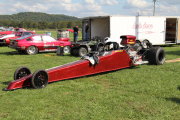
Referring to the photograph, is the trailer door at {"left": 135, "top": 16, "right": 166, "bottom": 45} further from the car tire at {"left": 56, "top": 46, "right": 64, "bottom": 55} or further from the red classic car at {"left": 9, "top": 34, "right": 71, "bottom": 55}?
the car tire at {"left": 56, "top": 46, "right": 64, "bottom": 55}

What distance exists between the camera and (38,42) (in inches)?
589

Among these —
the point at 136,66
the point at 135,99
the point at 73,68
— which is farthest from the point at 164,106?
the point at 136,66

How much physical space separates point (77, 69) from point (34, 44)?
8.45m

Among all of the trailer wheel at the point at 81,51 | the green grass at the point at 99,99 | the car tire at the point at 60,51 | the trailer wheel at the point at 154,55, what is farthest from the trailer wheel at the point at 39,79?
the car tire at the point at 60,51

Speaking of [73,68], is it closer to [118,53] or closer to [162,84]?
[118,53]

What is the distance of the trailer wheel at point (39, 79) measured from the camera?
234 inches

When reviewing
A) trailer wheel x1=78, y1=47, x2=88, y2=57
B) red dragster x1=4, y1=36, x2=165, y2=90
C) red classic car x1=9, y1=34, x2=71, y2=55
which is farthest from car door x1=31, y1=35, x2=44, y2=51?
red dragster x1=4, y1=36, x2=165, y2=90

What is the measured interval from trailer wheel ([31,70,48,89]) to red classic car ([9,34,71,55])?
8648mm

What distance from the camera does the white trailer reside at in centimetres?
1653

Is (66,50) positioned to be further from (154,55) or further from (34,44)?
(154,55)

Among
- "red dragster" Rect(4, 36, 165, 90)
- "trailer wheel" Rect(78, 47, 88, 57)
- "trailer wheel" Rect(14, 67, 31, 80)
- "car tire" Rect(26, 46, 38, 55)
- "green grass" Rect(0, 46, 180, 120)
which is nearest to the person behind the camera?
"green grass" Rect(0, 46, 180, 120)

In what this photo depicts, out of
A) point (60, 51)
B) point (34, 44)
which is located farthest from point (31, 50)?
point (60, 51)

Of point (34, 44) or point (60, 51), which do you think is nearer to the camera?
point (60, 51)

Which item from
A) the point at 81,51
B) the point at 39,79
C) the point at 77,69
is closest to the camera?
the point at 39,79
